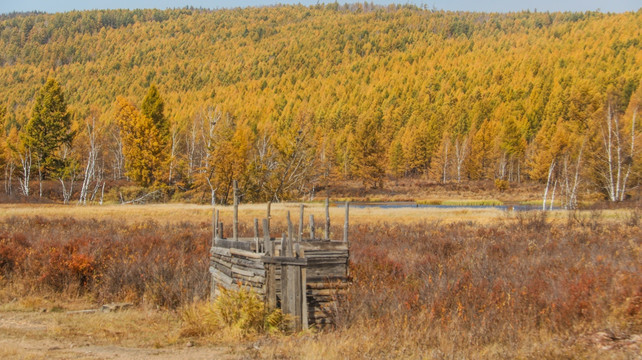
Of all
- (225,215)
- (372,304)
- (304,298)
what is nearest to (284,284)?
(304,298)

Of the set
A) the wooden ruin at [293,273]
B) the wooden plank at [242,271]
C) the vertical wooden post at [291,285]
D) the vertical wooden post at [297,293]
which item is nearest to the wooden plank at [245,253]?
the wooden ruin at [293,273]

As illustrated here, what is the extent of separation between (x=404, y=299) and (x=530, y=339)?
2552 millimetres

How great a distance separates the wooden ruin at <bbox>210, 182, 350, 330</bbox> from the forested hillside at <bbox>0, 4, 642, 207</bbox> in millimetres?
12325

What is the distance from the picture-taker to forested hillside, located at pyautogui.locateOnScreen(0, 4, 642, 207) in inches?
1729

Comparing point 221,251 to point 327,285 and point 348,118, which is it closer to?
point 327,285

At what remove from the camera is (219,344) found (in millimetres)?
8789

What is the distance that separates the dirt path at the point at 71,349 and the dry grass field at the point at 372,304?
0.07 feet

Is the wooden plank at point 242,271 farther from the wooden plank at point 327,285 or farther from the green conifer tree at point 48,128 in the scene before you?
the green conifer tree at point 48,128

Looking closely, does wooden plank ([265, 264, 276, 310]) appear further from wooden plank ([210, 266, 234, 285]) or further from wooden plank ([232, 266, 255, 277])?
wooden plank ([210, 266, 234, 285])

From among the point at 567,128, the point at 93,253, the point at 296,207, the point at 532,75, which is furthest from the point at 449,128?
the point at 93,253

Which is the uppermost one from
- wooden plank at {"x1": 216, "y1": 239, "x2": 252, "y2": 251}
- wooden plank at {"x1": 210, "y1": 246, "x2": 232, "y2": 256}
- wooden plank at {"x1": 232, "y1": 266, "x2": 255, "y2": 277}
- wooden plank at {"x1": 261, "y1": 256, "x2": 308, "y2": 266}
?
wooden plank at {"x1": 216, "y1": 239, "x2": 252, "y2": 251}

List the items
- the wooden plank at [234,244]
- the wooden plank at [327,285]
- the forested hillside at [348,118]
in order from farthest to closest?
the forested hillside at [348,118]
the wooden plank at [234,244]
the wooden plank at [327,285]

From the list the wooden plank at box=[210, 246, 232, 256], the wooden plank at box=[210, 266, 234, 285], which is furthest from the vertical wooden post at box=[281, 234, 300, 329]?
the wooden plank at box=[210, 246, 232, 256]

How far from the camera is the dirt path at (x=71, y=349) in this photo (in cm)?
777
